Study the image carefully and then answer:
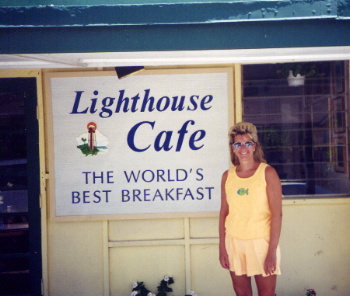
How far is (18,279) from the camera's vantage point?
4922 mm

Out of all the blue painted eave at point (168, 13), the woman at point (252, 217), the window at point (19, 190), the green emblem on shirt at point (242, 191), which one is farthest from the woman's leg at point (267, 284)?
the window at point (19, 190)

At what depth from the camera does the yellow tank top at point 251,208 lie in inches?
143

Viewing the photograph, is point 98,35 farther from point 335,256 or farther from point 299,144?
point 335,256

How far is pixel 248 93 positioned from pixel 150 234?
1683 millimetres

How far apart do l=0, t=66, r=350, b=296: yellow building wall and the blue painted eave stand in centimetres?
170

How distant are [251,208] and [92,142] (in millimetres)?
1818

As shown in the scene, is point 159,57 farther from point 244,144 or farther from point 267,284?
point 267,284

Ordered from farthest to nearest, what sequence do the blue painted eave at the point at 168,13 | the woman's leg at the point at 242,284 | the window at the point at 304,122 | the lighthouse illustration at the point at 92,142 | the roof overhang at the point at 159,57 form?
the window at the point at 304,122
the lighthouse illustration at the point at 92,142
the woman's leg at the point at 242,284
the roof overhang at the point at 159,57
the blue painted eave at the point at 168,13

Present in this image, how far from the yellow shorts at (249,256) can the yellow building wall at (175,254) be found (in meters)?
1.12

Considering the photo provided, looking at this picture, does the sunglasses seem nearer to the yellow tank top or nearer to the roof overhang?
the yellow tank top

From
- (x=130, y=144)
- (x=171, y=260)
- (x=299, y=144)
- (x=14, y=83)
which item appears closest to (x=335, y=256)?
(x=299, y=144)

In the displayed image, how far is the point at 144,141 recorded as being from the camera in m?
4.75

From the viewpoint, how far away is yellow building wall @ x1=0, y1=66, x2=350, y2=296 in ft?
15.8

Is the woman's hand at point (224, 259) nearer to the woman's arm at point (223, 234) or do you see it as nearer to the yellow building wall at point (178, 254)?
the woman's arm at point (223, 234)
